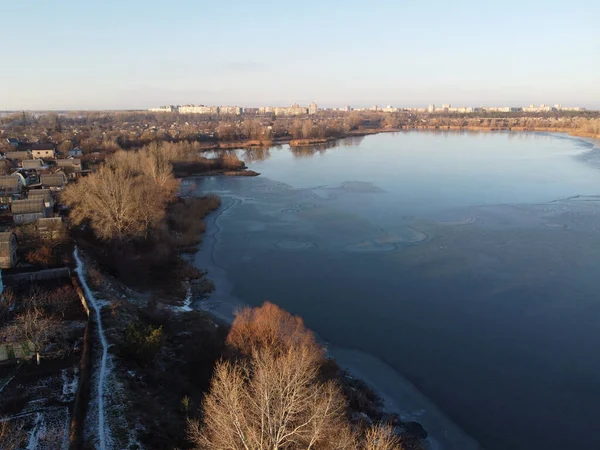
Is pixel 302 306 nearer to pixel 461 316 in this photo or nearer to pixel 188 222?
pixel 461 316

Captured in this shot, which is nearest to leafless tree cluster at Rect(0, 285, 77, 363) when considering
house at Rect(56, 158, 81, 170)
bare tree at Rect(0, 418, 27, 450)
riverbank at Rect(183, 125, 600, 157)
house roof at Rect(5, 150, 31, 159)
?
bare tree at Rect(0, 418, 27, 450)

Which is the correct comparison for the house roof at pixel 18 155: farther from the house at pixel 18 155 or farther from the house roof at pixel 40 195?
the house roof at pixel 40 195

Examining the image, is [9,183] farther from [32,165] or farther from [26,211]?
[32,165]

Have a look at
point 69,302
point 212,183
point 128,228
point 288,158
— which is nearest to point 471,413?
point 69,302

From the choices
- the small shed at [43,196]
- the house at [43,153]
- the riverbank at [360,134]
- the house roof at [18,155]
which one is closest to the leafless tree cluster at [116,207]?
the small shed at [43,196]

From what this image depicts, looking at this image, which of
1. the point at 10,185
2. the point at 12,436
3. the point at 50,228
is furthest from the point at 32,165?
the point at 12,436

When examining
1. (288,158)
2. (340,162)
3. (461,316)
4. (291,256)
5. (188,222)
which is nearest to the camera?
(461,316)
